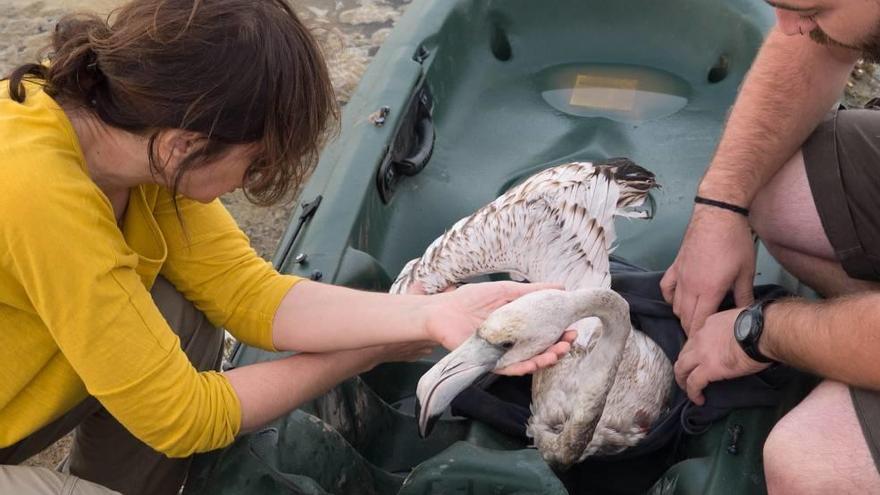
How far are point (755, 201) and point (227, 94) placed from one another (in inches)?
48.8

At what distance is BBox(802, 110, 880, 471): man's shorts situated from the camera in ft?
6.12

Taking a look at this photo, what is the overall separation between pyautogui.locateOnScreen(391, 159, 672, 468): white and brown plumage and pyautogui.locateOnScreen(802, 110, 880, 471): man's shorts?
0.37 meters

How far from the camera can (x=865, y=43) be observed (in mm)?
1664

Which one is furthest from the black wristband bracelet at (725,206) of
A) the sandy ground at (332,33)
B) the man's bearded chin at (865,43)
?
the sandy ground at (332,33)

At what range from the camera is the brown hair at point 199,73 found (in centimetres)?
139

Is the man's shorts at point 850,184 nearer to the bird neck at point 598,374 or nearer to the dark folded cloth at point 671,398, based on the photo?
the dark folded cloth at point 671,398

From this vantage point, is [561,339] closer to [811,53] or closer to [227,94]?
[227,94]

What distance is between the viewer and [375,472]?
190cm

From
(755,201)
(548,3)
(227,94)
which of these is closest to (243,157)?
(227,94)

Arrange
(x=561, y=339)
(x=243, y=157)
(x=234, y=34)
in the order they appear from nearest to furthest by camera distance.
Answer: (x=234, y=34) → (x=243, y=157) → (x=561, y=339)

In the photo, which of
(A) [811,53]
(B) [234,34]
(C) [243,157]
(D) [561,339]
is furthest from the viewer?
(A) [811,53]

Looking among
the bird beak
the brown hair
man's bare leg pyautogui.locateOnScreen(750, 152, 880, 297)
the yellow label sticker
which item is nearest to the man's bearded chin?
man's bare leg pyautogui.locateOnScreen(750, 152, 880, 297)

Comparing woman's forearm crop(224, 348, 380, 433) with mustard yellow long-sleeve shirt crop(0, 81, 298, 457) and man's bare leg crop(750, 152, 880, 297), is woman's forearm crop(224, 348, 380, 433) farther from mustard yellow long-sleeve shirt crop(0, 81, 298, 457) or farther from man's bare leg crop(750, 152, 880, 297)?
man's bare leg crop(750, 152, 880, 297)

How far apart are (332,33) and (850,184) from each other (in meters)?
2.84
